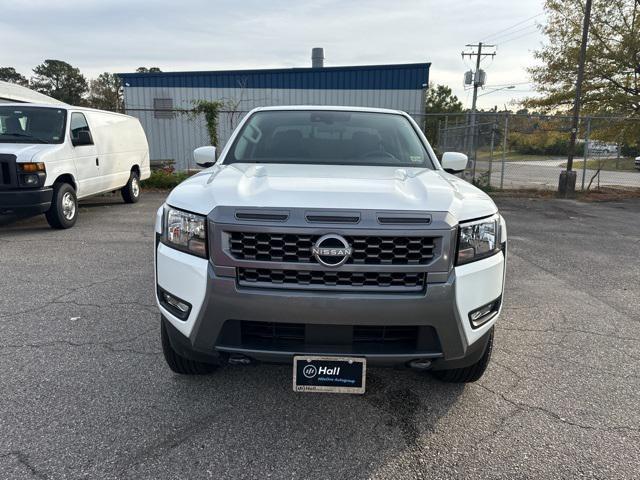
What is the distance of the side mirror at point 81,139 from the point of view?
7721mm

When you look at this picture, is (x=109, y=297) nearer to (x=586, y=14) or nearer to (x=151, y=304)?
(x=151, y=304)

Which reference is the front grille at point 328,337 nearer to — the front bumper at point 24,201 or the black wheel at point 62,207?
the front bumper at point 24,201

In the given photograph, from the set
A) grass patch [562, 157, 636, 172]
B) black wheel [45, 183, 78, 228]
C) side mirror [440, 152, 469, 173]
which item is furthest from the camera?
grass patch [562, 157, 636, 172]

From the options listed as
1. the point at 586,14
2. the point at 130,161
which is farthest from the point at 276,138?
the point at 586,14

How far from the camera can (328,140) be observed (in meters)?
3.72

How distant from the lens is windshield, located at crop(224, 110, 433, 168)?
351 cm

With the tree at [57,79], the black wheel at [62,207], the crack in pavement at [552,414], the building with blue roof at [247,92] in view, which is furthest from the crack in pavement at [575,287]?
the tree at [57,79]

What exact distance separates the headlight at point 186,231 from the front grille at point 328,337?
413 mm

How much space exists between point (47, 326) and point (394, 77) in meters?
18.3

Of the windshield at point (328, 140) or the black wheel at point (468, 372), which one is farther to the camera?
the windshield at point (328, 140)

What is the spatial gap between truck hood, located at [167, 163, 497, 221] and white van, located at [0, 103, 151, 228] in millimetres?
5228

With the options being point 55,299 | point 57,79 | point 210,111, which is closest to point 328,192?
point 55,299

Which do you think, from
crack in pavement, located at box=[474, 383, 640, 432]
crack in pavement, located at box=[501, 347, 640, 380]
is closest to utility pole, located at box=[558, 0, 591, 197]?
crack in pavement, located at box=[501, 347, 640, 380]

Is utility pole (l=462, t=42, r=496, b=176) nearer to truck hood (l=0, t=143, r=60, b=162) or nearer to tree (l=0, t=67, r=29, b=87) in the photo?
truck hood (l=0, t=143, r=60, b=162)
